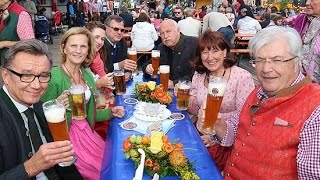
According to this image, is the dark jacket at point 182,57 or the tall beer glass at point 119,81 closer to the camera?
the tall beer glass at point 119,81

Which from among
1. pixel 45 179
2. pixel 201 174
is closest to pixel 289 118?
pixel 201 174

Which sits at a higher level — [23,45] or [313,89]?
[23,45]

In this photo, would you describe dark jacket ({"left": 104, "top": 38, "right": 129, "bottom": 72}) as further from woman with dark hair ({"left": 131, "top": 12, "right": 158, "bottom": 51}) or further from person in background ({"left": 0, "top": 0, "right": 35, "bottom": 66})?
woman with dark hair ({"left": 131, "top": 12, "right": 158, "bottom": 51})

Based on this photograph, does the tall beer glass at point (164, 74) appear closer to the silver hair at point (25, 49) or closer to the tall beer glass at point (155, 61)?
the tall beer glass at point (155, 61)

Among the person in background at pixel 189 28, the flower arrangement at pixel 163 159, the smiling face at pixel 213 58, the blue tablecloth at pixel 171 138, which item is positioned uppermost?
the person in background at pixel 189 28

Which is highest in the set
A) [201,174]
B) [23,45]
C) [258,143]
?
[23,45]

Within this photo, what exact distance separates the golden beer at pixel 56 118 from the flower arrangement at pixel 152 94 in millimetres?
1248

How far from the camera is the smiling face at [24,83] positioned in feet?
5.49

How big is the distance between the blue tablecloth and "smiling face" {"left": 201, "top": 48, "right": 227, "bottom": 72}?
0.49 meters

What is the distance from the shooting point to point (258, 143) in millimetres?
1799

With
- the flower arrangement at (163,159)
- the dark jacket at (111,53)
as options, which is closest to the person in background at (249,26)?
the dark jacket at (111,53)

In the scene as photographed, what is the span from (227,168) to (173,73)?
196cm

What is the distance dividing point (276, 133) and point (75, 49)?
1777mm

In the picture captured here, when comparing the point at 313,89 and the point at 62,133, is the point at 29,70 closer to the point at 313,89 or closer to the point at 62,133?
the point at 62,133
